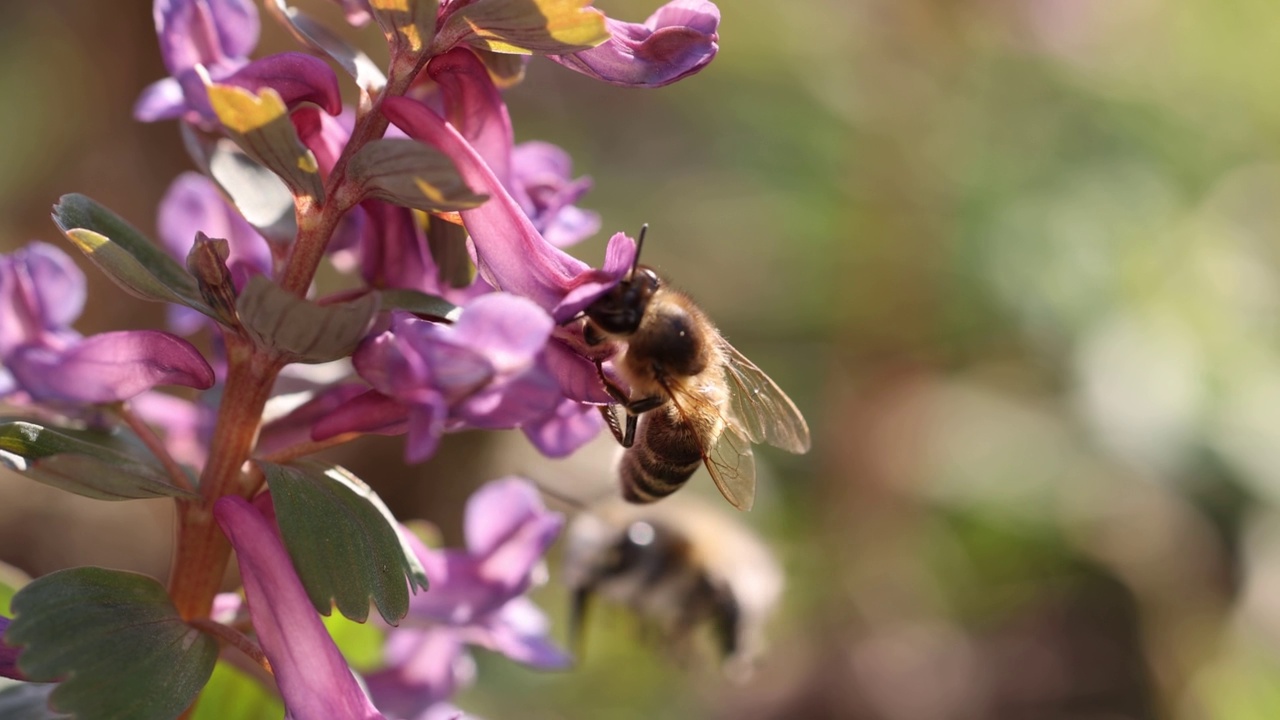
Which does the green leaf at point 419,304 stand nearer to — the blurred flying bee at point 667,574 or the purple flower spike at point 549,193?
the purple flower spike at point 549,193

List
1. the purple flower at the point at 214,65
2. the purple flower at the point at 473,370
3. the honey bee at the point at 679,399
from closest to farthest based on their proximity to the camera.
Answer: the purple flower at the point at 473,370 < the purple flower at the point at 214,65 < the honey bee at the point at 679,399

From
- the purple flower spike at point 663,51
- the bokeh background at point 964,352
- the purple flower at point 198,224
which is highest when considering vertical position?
the purple flower spike at point 663,51

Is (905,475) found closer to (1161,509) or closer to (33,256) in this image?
(1161,509)

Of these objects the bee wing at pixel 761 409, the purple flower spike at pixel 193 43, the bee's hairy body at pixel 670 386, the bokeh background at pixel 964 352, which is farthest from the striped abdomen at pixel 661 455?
the bokeh background at pixel 964 352

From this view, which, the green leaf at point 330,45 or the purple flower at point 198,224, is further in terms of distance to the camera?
the purple flower at point 198,224

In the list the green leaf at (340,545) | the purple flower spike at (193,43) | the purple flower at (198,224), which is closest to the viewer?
the green leaf at (340,545)

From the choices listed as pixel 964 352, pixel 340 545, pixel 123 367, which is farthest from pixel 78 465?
pixel 964 352

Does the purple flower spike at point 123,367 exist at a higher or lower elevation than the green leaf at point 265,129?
lower
